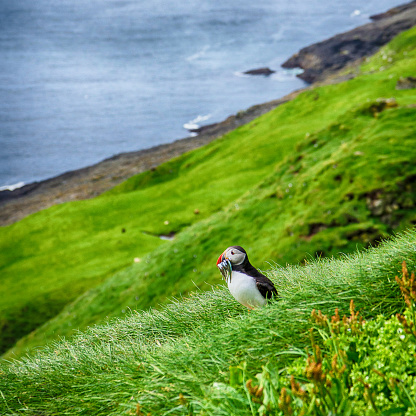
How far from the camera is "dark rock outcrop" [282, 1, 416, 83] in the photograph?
146625 mm

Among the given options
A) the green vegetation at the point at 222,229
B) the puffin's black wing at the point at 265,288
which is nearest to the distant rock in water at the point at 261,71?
the green vegetation at the point at 222,229

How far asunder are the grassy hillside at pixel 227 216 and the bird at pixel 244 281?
398cm

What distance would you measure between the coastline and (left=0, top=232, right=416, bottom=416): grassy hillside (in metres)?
84.1

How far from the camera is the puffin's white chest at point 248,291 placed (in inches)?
252

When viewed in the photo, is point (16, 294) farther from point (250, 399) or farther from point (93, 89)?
point (93, 89)

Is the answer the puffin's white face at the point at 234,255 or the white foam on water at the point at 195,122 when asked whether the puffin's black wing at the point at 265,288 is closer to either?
the puffin's white face at the point at 234,255

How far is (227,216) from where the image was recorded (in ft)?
112

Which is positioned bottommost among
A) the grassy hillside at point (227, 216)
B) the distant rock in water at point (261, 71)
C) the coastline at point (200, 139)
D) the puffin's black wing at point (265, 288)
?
the grassy hillside at point (227, 216)

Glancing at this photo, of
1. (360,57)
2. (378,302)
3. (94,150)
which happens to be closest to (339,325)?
(378,302)

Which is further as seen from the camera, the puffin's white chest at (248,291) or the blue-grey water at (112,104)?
the blue-grey water at (112,104)

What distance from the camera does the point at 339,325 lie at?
5.03 meters

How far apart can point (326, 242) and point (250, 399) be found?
19.3m

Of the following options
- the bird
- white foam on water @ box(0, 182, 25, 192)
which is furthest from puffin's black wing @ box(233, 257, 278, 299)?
white foam on water @ box(0, 182, 25, 192)

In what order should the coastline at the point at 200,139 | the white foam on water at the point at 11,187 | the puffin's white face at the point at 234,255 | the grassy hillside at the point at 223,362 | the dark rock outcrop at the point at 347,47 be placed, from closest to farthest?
the grassy hillside at the point at 223,362 → the puffin's white face at the point at 234,255 → the coastline at the point at 200,139 → the white foam on water at the point at 11,187 → the dark rock outcrop at the point at 347,47
